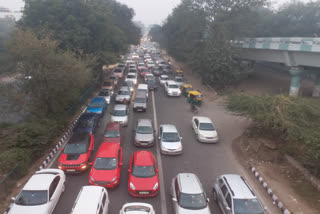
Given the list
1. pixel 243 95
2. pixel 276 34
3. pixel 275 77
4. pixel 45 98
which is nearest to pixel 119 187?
pixel 45 98

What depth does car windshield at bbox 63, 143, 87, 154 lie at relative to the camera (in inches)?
487

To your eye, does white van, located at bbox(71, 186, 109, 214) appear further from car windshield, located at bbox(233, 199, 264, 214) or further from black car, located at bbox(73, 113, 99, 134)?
black car, located at bbox(73, 113, 99, 134)

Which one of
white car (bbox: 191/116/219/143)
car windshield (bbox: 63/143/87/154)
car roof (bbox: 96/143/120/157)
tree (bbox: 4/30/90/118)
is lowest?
white car (bbox: 191/116/219/143)

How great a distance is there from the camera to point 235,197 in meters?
8.95

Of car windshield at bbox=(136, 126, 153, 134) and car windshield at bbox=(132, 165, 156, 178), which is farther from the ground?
car windshield at bbox=(136, 126, 153, 134)

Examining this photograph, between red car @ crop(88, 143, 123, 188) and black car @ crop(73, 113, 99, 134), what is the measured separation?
172 inches

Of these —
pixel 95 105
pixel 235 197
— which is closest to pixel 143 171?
pixel 235 197

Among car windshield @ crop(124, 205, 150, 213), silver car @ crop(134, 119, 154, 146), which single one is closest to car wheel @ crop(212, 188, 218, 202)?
car windshield @ crop(124, 205, 150, 213)

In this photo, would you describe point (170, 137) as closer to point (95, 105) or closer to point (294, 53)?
point (95, 105)

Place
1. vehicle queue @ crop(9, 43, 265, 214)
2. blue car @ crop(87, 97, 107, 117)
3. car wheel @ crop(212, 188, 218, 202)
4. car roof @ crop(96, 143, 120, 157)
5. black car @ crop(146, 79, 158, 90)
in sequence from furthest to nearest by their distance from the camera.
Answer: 1. black car @ crop(146, 79, 158, 90)
2. blue car @ crop(87, 97, 107, 117)
3. car roof @ crop(96, 143, 120, 157)
4. car wheel @ crop(212, 188, 218, 202)
5. vehicle queue @ crop(9, 43, 265, 214)

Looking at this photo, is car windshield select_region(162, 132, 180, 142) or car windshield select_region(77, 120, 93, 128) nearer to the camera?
car windshield select_region(162, 132, 180, 142)

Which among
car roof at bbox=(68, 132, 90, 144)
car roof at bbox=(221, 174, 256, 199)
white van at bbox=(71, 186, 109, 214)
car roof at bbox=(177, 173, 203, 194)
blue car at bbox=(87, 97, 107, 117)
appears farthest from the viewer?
blue car at bbox=(87, 97, 107, 117)

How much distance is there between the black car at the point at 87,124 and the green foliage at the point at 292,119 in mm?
10557

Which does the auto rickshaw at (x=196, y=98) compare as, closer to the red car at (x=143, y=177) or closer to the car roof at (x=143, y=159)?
the car roof at (x=143, y=159)
